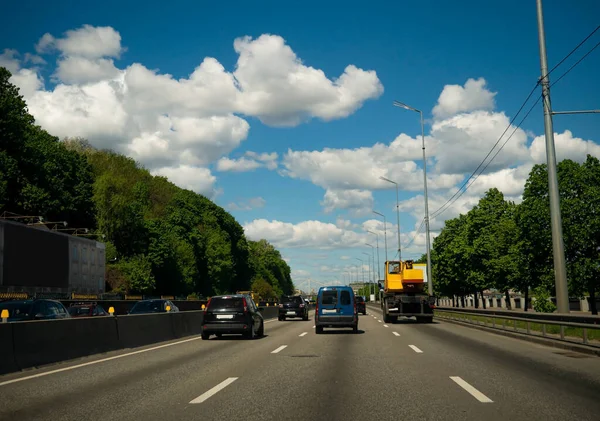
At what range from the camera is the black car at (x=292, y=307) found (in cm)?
3844

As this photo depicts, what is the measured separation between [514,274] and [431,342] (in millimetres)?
34563

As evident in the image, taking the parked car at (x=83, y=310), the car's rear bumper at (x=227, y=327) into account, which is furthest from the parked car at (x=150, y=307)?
the car's rear bumper at (x=227, y=327)

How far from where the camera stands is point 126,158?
86375mm

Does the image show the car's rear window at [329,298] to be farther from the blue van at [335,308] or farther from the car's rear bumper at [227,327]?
the car's rear bumper at [227,327]

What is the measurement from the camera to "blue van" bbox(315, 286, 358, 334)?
74.9ft

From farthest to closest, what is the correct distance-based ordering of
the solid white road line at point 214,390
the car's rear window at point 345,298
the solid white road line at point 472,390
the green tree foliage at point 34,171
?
1. the green tree foliage at point 34,171
2. the car's rear window at point 345,298
3. the solid white road line at point 214,390
4. the solid white road line at point 472,390

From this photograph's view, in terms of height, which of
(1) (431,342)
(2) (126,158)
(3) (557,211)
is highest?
(2) (126,158)

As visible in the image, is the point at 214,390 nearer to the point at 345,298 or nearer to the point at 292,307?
the point at 345,298

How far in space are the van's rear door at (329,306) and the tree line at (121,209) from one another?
104ft

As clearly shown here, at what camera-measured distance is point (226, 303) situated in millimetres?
19438

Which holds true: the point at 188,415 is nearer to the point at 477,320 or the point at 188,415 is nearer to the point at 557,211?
the point at 557,211

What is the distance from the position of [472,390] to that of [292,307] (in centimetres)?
3045

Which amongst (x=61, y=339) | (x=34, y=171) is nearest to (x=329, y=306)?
(x=61, y=339)

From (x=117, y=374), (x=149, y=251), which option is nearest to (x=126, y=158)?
(x=149, y=251)
